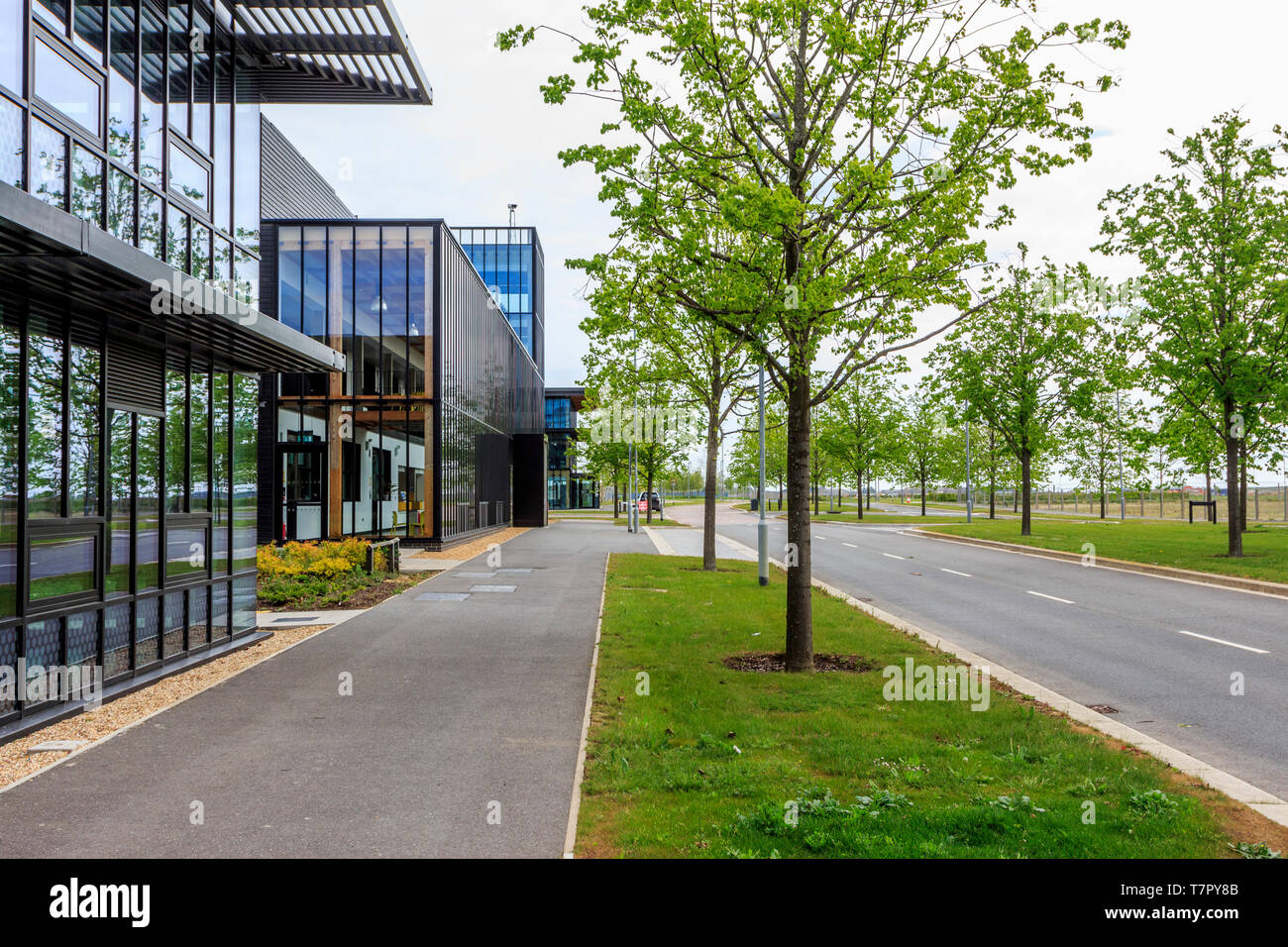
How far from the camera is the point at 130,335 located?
811 cm

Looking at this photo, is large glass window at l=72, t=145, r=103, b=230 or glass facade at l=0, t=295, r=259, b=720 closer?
glass facade at l=0, t=295, r=259, b=720

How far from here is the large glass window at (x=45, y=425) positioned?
6.79 metres

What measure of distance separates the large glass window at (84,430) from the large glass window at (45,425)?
0.11 metres

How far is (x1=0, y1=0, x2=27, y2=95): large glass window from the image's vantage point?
651 cm

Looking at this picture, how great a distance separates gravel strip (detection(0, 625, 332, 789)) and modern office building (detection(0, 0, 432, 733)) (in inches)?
8.6

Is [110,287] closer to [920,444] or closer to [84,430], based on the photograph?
[84,430]

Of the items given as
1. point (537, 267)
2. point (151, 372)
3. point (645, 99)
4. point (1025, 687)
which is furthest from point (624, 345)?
point (537, 267)

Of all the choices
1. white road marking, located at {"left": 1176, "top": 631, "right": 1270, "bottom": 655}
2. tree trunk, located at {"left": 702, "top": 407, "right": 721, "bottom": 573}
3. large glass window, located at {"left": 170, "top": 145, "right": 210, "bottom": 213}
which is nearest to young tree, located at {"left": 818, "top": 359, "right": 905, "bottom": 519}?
tree trunk, located at {"left": 702, "top": 407, "right": 721, "bottom": 573}

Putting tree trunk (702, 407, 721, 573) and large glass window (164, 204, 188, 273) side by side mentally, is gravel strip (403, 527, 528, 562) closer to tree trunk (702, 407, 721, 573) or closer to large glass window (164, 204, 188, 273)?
tree trunk (702, 407, 721, 573)

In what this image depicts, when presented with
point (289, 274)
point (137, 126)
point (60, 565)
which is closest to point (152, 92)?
point (137, 126)

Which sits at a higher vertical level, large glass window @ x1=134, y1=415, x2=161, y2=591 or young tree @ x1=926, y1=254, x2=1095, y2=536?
young tree @ x1=926, y1=254, x2=1095, y2=536

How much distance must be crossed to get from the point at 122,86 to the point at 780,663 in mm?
8860

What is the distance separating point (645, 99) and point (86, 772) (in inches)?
307

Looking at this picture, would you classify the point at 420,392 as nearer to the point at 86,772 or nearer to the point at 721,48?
the point at 721,48
